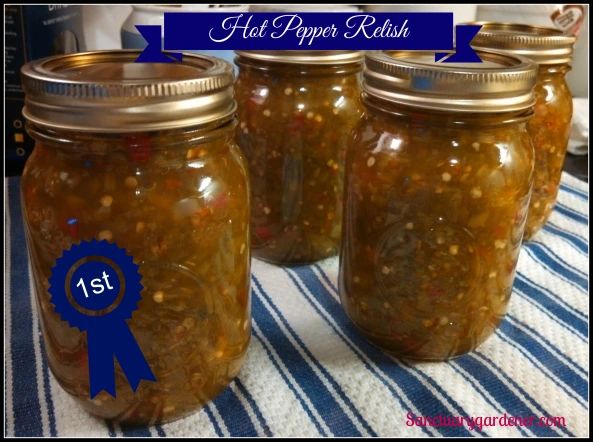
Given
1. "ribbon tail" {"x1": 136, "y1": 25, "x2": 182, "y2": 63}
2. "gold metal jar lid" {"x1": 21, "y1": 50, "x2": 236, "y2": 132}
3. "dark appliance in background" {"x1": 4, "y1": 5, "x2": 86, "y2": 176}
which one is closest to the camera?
"gold metal jar lid" {"x1": 21, "y1": 50, "x2": 236, "y2": 132}

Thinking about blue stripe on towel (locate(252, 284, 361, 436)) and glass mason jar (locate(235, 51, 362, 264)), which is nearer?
blue stripe on towel (locate(252, 284, 361, 436))

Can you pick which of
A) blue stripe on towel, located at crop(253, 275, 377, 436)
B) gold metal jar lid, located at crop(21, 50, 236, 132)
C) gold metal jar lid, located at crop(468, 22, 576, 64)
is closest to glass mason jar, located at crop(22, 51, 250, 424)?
gold metal jar lid, located at crop(21, 50, 236, 132)

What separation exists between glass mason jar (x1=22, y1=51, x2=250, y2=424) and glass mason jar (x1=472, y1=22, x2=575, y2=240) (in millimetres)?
461

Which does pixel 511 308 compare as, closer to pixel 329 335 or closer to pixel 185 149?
pixel 329 335

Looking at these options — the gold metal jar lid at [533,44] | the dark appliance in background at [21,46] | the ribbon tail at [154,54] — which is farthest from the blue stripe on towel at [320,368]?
the dark appliance in background at [21,46]

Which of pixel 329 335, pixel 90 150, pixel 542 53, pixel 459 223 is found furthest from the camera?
pixel 542 53

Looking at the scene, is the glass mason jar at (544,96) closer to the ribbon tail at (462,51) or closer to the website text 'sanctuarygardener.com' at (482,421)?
the ribbon tail at (462,51)

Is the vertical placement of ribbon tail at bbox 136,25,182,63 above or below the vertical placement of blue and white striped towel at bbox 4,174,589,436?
above

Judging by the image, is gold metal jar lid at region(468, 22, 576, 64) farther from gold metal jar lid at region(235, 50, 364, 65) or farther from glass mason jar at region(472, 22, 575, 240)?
gold metal jar lid at region(235, 50, 364, 65)

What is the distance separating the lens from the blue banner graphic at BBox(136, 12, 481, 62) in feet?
1.84

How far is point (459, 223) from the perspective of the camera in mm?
567

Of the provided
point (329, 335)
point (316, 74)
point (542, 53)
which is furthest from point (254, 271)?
point (542, 53)

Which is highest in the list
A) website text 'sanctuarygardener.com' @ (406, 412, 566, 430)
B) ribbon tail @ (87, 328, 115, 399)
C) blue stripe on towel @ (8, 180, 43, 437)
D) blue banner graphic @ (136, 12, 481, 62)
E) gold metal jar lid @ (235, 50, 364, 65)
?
blue banner graphic @ (136, 12, 481, 62)

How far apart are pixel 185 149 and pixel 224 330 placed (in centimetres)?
18
